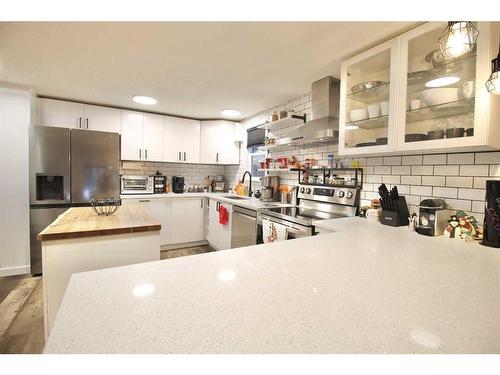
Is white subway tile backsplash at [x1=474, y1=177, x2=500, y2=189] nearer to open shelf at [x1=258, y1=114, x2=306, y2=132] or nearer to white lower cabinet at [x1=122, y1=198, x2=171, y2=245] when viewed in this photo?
open shelf at [x1=258, y1=114, x2=306, y2=132]

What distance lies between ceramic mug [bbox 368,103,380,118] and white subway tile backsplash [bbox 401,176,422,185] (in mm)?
533

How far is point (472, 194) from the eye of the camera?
1485 mm

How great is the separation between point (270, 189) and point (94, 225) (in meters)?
2.12

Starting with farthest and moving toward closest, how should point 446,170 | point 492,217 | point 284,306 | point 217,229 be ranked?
1. point 217,229
2. point 446,170
3. point 492,217
4. point 284,306

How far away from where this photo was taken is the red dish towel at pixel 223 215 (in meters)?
3.24

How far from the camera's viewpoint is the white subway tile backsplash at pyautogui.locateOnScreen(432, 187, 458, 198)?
5.17ft

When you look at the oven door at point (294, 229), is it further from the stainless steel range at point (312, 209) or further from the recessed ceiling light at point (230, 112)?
the recessed ceiling light at point (230, 112)

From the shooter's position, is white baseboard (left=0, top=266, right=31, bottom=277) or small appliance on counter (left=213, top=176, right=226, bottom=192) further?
small appliance on counter (left=213, top=176, right=226, bottom=192)

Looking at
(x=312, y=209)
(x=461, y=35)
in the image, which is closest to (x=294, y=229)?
(x=312, y=209)

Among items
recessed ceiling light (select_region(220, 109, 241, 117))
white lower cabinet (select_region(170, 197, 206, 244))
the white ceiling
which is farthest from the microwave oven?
recessed ceiling light (select_region(220, 109, 241, 117))

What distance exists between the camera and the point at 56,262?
131 cm

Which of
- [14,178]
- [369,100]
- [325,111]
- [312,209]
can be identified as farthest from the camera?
[14,178]

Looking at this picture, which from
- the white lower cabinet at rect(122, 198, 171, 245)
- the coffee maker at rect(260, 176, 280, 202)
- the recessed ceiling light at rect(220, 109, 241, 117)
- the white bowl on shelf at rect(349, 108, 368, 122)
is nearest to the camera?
the white bowl on shelf at rect(349, 108, 368, 122)

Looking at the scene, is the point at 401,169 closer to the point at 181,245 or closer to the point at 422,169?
the point at 422,169
